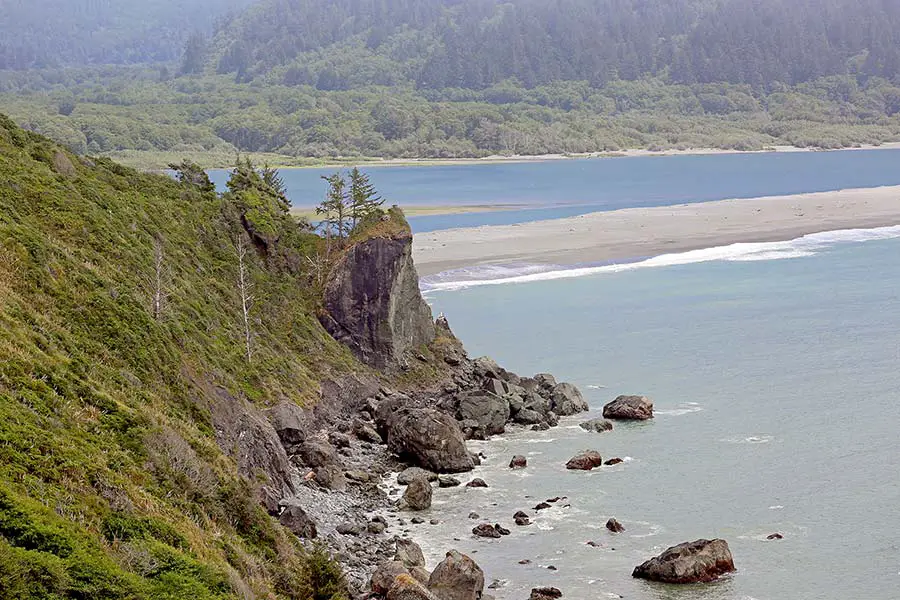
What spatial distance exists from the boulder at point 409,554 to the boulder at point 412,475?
7129 mm

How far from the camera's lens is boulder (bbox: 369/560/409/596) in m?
30.1

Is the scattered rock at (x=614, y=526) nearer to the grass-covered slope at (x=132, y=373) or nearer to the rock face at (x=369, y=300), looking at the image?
the grass-covered slope at (x=132, y=373)

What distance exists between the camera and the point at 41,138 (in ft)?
161

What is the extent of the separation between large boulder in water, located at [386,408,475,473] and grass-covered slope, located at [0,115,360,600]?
430 cm

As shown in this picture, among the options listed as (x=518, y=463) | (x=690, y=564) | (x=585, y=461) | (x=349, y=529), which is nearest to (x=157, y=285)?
(x=349, y=529)

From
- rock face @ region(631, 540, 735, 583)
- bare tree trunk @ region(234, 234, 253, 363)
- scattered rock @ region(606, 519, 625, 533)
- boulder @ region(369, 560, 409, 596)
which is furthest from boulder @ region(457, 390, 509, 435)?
boulder @ region(369, 560, 409, 596)

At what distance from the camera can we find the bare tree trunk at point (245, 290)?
150ft

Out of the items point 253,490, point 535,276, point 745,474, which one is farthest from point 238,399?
point 535,276

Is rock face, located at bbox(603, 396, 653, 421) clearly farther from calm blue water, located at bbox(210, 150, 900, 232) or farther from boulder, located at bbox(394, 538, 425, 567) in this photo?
calm blue water, located at bbox(210, 150, 900, 232)

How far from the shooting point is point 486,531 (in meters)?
37.6

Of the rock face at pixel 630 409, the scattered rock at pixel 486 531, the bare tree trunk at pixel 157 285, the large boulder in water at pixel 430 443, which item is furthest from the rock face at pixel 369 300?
the scattered rock at pixel 486 531

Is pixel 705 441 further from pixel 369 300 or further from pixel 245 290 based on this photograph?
Answer: pixel 245 290

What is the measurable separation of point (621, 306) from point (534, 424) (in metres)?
30.7

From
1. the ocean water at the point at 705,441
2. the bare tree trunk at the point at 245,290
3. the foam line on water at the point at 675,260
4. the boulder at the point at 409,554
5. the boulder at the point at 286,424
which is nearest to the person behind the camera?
the boulder at the point at 409,554
